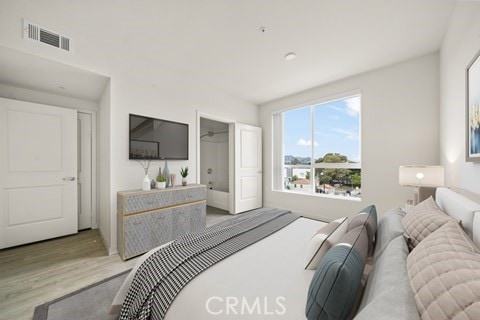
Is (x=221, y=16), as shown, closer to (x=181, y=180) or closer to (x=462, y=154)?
(x=181, y=180)

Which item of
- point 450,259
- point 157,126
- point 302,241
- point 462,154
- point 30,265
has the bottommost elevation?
point 30,265

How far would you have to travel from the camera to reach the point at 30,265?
2.01 m

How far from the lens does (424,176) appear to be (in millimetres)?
2047

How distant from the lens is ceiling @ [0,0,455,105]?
1.78 metres

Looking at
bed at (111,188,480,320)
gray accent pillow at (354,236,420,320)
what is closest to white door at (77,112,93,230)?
bed at (111,188,480,320)

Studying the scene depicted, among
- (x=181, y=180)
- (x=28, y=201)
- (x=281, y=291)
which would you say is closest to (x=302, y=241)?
(x=281, y=291)

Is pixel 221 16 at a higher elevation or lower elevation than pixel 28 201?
higher

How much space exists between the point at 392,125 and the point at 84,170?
5.08 meters

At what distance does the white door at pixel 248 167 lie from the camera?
13.1 ft

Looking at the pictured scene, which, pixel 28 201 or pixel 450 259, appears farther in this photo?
pixel 28 201

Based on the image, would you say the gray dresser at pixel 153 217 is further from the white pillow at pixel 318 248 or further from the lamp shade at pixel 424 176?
the lamp shade at pixel 424 176

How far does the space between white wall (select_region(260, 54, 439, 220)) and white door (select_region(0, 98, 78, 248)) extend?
443cm

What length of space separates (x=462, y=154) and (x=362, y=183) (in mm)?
1517

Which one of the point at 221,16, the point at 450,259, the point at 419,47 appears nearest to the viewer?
the point at 450,259
